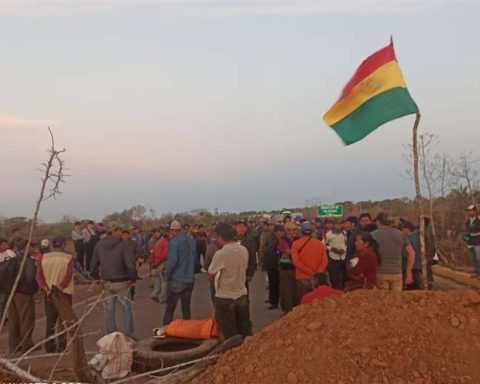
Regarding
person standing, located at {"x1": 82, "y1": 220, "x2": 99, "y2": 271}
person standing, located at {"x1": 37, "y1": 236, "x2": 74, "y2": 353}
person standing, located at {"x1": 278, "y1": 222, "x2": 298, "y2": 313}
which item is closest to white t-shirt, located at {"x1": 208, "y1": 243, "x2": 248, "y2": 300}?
person standing, located at {"x1": 37, "y1": 236, "x2": 74, "y2": 353}

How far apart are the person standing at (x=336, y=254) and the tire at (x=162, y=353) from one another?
14.4ft

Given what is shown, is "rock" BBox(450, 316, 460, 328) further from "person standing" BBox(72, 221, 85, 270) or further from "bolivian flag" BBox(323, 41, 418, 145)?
"person standing" BBox(72, 221, 85, 270)

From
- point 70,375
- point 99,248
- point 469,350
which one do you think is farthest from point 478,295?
point 99,248

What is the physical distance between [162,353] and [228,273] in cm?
125

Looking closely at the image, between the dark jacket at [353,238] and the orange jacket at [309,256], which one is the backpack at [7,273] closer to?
the orange jacket at [309,256]

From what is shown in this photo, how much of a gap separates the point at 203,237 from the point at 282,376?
14042mm

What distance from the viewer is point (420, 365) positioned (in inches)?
155

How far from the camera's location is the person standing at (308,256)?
23.5ft

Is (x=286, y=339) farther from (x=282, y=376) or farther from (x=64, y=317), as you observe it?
(x=64, y=317)

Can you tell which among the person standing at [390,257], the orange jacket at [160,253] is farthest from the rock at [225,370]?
the orange jacket at [160,253]

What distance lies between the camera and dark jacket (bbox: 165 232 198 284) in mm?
7511

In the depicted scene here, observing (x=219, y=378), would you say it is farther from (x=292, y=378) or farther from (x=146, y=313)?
(x=146, y=313)

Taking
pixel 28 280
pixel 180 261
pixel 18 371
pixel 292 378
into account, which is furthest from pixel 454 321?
pixel 28 280

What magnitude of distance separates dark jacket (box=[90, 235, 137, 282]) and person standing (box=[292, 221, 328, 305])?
2482mm
